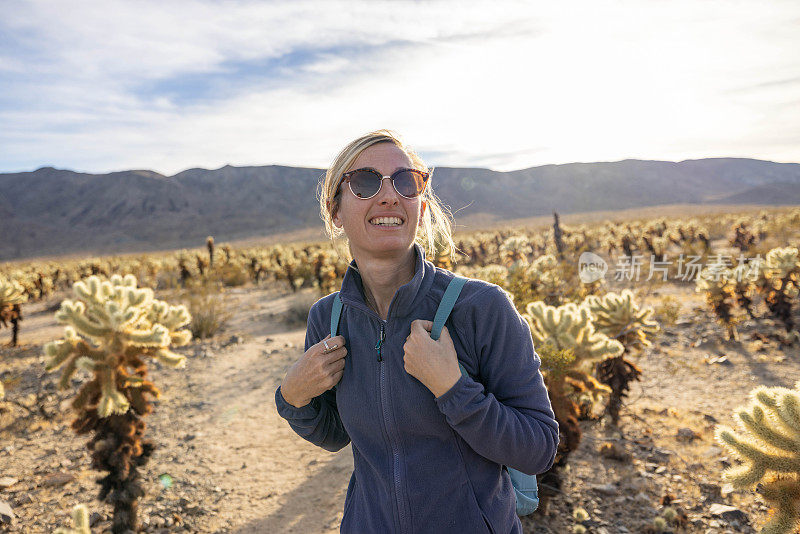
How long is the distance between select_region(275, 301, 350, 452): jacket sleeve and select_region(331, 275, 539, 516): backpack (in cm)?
12

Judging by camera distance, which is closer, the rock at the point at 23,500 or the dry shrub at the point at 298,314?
the rock at the point at 23,500

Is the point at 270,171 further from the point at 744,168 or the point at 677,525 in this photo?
the point at 744,168

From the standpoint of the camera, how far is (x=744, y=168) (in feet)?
524

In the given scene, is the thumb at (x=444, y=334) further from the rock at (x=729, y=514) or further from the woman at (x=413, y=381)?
the rock at (x=729, y=514)

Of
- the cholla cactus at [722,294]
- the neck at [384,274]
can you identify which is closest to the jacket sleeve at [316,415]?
the neck at [384,274]

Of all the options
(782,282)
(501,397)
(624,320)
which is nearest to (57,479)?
(501,397)

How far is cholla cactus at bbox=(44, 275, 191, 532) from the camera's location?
394 centimetres

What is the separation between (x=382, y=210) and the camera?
63.0 inches

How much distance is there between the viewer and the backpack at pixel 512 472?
1.47 metres

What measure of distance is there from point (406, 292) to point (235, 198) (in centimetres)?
11988

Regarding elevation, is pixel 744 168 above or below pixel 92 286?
above

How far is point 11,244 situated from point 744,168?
206392 millimetres

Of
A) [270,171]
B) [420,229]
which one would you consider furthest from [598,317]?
[270,171]

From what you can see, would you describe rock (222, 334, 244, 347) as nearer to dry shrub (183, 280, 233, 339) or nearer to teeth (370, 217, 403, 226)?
dry shrub (183, 280, 233, 339)
